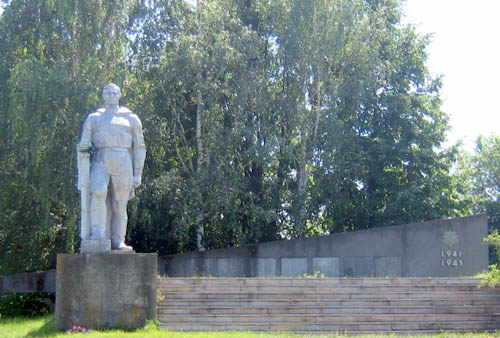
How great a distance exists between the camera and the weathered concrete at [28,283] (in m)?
15.3

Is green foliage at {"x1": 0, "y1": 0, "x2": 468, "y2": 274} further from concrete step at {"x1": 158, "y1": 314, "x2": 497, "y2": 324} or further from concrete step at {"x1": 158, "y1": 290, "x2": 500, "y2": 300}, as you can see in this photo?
concrete step at {"x1": 158, "y1": 314, "x2": 497, "y2": 324}

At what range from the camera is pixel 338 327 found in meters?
11.5

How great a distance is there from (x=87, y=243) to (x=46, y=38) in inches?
408

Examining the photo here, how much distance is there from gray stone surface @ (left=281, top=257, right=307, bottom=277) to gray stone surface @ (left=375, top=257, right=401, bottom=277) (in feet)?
6.51

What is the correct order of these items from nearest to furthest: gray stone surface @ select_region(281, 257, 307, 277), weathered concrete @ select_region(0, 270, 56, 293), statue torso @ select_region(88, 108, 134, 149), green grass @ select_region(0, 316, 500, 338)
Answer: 1. green grass @ select_region(0, 316, 500, 338)
2. statue torso @ select_region(88, 108, 134, 149)
3. weathered concrete @ select_region(0, 270, 56, 293)
4. gray stone surface @ select_region(281, 257, 307, 277)

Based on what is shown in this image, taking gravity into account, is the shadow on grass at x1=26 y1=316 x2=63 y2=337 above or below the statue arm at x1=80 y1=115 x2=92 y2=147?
below

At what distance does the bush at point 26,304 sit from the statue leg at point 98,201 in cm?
433

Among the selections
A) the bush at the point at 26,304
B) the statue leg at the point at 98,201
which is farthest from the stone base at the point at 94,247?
the bush at the point at 26,304

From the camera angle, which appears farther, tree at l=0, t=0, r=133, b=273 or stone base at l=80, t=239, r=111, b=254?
tree at l=0, t=0, r=133, b=273

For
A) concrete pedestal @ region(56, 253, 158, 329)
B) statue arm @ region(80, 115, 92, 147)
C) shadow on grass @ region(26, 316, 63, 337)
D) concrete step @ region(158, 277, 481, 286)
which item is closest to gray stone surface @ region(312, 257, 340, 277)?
concrete step @ region(158, 277, 481, 286)

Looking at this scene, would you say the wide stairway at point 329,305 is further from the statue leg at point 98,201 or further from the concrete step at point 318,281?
the statue leg at point 98,201

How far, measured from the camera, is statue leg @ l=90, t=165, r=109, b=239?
11758 millimetres

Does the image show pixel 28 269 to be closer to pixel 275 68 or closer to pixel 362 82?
pixel 275 68

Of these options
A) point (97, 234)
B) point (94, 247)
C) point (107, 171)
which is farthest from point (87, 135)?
point (94, 247)
